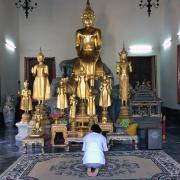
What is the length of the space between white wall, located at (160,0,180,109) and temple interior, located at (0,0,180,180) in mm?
29

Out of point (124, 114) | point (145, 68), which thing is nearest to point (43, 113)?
point (124, 114)

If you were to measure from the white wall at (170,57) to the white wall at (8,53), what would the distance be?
15.5 ft

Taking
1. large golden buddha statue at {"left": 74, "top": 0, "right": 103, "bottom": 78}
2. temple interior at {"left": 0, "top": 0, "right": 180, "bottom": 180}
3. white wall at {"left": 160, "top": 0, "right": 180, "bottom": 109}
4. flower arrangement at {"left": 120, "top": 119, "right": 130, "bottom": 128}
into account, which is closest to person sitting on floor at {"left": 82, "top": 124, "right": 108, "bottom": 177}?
temple interior at {"left": 0, "top": 0, "right": 180, "bottom": 180}

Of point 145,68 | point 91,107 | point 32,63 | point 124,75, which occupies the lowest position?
point 91,107

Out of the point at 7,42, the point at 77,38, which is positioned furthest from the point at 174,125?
the point at 7,42

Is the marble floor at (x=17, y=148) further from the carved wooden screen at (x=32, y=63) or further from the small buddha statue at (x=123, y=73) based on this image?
the carved wooden screen at (x=32, y=63)

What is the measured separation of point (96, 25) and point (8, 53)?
9.98 ft

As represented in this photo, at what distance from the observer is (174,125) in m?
9.67

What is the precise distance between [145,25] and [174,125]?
3.73 m

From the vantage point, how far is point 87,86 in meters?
7.50

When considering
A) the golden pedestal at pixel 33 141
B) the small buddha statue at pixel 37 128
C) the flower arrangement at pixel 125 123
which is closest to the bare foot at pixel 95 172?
the golden pedestal at pixel 33 141

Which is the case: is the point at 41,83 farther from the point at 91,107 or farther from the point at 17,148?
the point at 17,148

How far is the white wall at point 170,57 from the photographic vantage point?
1029 centimetres

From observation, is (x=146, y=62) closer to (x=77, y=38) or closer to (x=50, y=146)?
(x=77, y=38)
